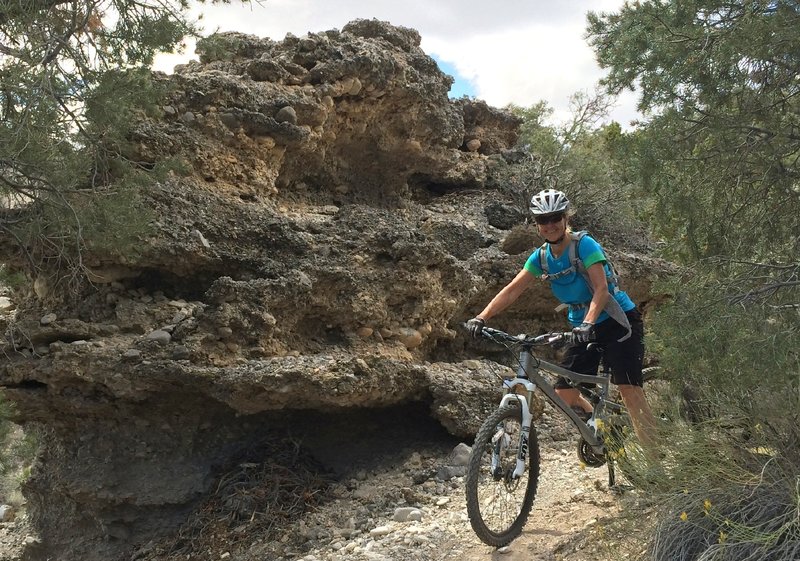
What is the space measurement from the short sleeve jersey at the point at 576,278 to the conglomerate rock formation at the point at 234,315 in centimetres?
181

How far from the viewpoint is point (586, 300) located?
4062 millimetres

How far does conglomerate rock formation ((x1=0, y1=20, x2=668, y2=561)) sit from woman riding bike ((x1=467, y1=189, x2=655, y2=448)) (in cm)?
157

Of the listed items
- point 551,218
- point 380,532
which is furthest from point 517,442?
point 551,218

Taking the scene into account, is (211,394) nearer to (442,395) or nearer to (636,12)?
(442,395)

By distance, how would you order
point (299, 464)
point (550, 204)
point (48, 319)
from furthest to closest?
point (299, 464)
point (48, 319)
point (550, 204)

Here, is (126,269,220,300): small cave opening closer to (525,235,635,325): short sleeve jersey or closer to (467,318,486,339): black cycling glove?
(467,318,486,339): black cycling glove

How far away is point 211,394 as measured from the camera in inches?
200

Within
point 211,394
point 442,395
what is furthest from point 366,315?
point 211,394

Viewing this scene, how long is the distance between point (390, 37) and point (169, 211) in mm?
3592

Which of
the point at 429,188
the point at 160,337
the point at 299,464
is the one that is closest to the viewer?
the point at 160,337

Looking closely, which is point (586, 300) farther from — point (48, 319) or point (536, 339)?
point (48, 319)

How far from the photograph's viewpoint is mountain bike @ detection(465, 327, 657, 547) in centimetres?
359

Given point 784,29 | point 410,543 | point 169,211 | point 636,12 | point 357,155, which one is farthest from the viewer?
point 357,155

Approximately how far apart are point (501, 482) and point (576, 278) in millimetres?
1269
